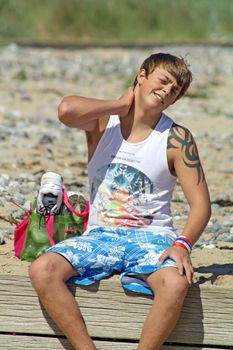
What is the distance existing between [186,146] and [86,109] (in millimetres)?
499

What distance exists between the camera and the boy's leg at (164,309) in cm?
427

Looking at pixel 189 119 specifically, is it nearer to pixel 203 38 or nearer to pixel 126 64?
pixel 126 64

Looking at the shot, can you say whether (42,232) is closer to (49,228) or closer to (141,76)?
(49,228)

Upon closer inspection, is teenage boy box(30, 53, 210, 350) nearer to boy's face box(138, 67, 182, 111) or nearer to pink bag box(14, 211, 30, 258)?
boy's face box(138, 67, 182, 111)

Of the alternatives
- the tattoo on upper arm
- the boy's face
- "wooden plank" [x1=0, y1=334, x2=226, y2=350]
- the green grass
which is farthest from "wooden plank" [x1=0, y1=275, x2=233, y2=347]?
the green grass

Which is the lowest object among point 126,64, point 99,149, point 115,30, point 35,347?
point 35,347

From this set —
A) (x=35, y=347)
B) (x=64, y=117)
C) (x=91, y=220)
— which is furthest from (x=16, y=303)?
(x=64, y=117)

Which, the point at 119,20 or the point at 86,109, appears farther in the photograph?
the point at 119,20

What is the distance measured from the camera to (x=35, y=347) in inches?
179

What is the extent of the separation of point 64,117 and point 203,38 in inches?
1354

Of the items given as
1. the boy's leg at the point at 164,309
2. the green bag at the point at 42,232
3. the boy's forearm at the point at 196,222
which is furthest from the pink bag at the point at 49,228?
the boy's leg at the point at 164,309

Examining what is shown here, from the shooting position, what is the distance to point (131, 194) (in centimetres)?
470

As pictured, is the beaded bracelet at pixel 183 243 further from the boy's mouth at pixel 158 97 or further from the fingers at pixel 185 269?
the boy's mouth at pixel 158 97

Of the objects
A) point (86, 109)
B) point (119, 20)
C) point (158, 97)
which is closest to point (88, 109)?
point (86, 109)
